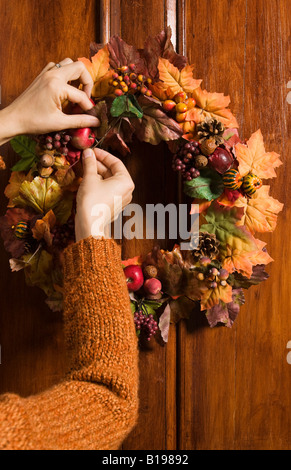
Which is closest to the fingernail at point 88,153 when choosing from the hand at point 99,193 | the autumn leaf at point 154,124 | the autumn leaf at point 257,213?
the hand at point 99,193

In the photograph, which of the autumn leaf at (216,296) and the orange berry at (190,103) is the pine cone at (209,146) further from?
the autumn leaf at (216,296)

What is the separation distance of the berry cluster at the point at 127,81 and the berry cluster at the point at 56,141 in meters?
0.14

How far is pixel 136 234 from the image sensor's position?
0.94 m

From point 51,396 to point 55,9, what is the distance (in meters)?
0.87

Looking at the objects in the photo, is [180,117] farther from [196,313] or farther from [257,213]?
[196,313]

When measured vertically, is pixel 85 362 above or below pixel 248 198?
below

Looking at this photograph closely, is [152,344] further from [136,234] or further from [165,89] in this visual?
[165,89]

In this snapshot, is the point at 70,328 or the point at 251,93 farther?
the point at 251,93

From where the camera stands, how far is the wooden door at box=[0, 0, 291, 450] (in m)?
0.91

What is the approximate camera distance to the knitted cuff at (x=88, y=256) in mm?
607

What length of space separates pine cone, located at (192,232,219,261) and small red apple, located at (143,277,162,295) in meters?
0.10

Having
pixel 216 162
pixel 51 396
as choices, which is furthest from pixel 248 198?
pixel 51 396

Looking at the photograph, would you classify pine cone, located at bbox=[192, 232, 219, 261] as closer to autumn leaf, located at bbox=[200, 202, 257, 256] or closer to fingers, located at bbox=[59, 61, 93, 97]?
autumn leaf, located at bbox=[200, 202, 257, 256]

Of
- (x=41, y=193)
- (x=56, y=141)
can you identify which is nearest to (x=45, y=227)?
(x=41, y=193)
